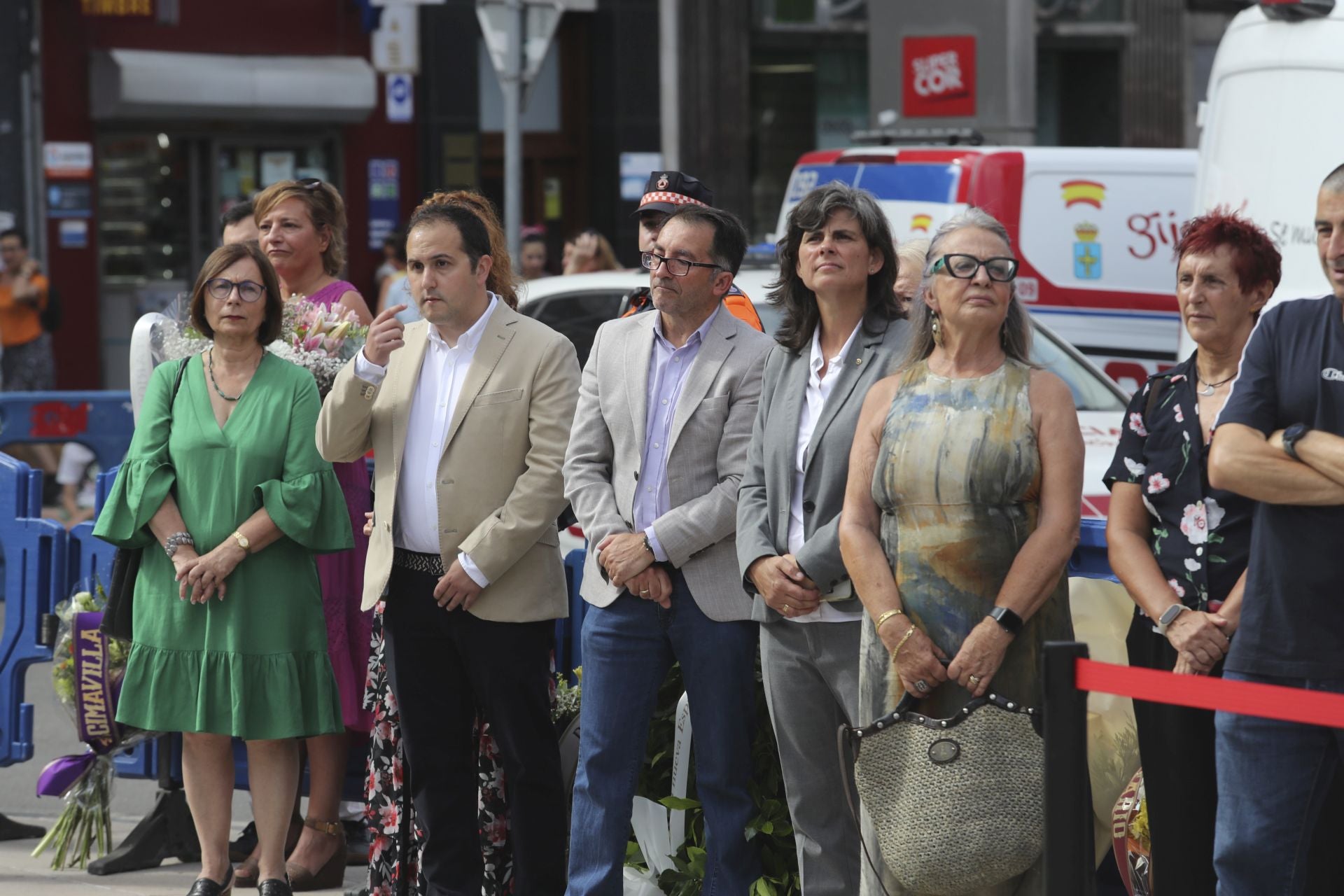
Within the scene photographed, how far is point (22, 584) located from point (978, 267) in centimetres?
379

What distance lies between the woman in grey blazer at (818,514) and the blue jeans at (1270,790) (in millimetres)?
897

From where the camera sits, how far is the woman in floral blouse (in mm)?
4074

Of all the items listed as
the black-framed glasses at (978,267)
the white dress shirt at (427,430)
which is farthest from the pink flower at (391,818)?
the black-framed glasses at (978,267)

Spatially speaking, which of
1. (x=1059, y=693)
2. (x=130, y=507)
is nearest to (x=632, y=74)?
(x=130, y=507)

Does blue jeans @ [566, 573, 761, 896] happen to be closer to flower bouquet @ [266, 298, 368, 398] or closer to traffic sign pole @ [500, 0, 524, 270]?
flower bouquet @ [266, 298, 368, 398]

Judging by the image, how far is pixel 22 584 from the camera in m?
6.47

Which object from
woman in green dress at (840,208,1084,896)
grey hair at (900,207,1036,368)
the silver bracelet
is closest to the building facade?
the silver bracelet

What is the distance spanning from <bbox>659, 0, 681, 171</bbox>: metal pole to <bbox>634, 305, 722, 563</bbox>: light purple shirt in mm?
15948

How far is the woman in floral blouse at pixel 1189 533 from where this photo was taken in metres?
4.07

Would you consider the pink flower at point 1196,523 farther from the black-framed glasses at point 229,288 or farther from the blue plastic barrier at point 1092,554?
the black-framed glasses at point 229,288

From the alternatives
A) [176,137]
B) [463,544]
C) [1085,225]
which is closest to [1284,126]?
[1085,225]

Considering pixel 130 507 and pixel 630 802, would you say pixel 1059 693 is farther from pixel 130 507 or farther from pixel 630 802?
pixel 130 507

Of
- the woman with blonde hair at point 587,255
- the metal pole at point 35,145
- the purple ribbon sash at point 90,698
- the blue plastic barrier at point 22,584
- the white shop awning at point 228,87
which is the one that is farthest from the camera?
the white shop awning at point 228,87

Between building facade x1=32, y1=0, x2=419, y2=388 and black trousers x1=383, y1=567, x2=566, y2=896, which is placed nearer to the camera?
black trousers x1=383, y1=567, x2=566, y2=896
